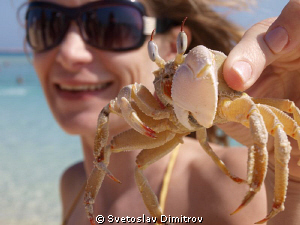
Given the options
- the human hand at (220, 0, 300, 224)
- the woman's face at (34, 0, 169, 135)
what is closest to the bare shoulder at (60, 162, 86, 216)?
→ the woman's face at (34, 0, 169, 135)

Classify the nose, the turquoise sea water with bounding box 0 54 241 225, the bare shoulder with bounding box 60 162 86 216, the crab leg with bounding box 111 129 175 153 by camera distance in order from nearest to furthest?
1. the crab leg with bounding box 111 129 175 153
2. the nose
3. the bare shoulder with bounding box 60 162 86 216
4. the turquoise sea water with bounding box 0 54 241 225

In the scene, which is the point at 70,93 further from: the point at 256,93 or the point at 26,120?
the point at 26,120

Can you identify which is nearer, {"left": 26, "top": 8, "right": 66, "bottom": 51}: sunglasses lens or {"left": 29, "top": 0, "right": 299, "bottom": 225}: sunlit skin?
{"left": 29, "top": 0, "right": 299, "bottom": 225}: sunlit skin

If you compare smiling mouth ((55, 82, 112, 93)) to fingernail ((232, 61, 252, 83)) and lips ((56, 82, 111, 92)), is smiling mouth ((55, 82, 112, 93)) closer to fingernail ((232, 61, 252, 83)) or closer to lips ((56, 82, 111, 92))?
lips ((56, 82, 111, 92))

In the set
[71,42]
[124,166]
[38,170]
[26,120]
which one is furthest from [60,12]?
[26,120]

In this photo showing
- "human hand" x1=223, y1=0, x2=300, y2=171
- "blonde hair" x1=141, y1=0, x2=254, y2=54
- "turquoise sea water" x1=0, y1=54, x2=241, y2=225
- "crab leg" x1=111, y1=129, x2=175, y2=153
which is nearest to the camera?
"human hand" x1=223, y1=0, x2=300, y2=171

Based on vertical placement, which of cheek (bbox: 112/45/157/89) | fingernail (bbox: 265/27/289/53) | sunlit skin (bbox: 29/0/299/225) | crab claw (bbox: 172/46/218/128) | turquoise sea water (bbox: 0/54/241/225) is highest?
fingernail (bbox: 265/27/289/53)

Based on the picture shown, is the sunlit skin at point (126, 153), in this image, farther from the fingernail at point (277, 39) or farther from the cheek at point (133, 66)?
the fingernail at point (277, 39)
